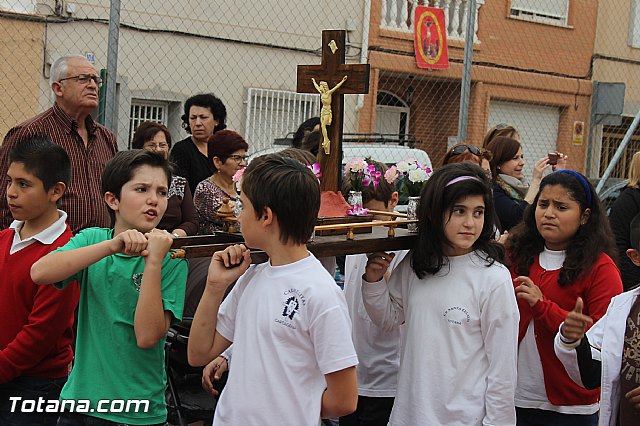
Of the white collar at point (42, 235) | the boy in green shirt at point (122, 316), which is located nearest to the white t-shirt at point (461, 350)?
the boy in green shirt at point (122, 316)

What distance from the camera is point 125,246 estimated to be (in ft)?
9.11

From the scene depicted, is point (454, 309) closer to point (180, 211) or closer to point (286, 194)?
point (286, 194)

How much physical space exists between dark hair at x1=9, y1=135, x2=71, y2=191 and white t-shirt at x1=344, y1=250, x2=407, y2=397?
1.26 meters

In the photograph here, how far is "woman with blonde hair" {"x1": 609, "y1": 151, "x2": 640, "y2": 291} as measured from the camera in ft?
18.5

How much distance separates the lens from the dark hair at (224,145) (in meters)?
5.38

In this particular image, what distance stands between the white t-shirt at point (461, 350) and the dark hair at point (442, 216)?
0.05 m

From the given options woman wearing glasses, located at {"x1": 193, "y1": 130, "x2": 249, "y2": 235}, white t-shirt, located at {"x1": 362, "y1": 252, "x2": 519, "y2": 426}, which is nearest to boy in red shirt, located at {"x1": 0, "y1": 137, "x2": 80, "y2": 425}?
white t-shirt, located at {"x1": 362, "y1": 252, "x2": 519, "y2": 426}

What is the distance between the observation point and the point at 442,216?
335 centimetres

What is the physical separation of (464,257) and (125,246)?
1.25 m

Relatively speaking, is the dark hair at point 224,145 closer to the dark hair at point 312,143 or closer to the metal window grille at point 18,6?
the dark hair at point 312,143

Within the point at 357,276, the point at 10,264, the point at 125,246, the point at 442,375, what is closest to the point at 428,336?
the point at 442,375

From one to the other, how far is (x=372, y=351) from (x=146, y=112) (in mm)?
7925

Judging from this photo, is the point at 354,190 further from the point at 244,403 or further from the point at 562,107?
the point at 562,107

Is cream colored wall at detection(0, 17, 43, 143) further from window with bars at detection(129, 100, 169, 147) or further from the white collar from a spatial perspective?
the white collar
